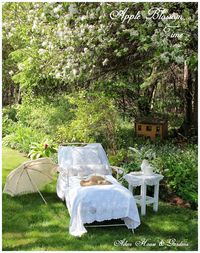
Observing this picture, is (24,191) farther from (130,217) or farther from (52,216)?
(130,217)

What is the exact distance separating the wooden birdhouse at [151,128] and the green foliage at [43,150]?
295 centimetres

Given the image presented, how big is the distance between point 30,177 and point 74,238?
197cm

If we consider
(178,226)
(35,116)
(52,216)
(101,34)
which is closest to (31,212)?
(52,216)

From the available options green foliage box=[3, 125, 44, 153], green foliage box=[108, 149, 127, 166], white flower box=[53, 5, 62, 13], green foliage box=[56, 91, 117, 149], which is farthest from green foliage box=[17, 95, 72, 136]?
white flower box=[53, 5, 62, 13]

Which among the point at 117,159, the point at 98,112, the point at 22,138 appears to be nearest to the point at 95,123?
the point at 98,112

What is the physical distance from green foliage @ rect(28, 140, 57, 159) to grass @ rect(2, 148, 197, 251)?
8.95 feet

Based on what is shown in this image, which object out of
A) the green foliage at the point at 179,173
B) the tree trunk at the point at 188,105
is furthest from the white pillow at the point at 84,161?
the tree trunk at the point at 188,105

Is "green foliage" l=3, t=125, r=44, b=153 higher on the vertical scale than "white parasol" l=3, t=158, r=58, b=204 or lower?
higher

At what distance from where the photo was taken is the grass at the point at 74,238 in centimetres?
505

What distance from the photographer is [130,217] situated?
5.39 metres

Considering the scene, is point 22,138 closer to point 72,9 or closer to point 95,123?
point 95,123

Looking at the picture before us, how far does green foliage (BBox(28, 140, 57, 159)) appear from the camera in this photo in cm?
951

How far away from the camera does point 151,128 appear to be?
38.0 feet

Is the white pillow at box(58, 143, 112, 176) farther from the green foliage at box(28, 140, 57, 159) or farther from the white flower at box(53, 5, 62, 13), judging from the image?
the green foliage at box(28, 140, 57, 159)
